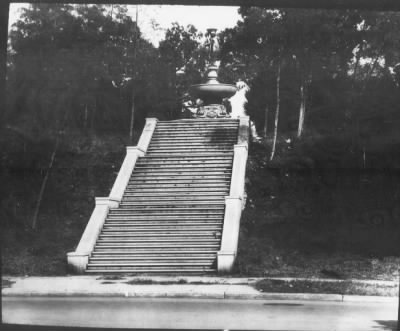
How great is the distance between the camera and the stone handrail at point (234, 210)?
13.3m

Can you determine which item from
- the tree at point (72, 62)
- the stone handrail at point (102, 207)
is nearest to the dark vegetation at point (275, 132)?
the tree at point (72, 62)

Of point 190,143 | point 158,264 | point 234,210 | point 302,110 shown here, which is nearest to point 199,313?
point 158,264

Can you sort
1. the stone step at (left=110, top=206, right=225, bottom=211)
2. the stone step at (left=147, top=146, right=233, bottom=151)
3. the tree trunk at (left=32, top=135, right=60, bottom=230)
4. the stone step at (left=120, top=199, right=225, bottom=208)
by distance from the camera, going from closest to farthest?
1. the tree trunk at (left=32, top=135, right=60, bottom=230)
2. the stone step at (left=110, top=206, right=225, bottom=211)
3. the stone step at (left=120, top=199, right=225, bottom=208)
4. the stone step at (left=147, top=146, right=233, bottom=151)

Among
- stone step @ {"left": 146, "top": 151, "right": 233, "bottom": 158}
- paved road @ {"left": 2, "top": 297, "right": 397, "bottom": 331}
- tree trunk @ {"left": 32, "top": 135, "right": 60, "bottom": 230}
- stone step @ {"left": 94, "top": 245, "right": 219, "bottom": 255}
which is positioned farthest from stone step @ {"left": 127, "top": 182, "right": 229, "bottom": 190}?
paved road @ {"left": 2, "top": 297, "right": 397, "bottom": 331}

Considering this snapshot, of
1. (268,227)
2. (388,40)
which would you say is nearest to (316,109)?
A: (268,227)

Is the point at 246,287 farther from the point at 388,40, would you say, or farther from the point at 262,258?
the point at 388,40

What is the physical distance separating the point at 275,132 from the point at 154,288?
395 inches

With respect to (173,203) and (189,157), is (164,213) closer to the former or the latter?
(173,203)

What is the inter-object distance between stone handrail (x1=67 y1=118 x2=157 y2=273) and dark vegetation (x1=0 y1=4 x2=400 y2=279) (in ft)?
1.53

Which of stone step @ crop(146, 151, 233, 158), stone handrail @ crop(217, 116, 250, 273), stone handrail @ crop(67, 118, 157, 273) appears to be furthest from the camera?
stone step @ crop(146, 151, 233, 158)

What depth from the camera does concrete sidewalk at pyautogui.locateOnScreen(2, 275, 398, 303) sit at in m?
10.2

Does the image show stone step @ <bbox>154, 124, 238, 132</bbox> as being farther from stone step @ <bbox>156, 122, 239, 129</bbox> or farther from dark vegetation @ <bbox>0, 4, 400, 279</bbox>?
dark vegetation @ <bbox>0, 4, 400, 279</bbox>

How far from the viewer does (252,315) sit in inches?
345

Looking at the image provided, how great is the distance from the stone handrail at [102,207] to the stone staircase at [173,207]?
6.0 inches
